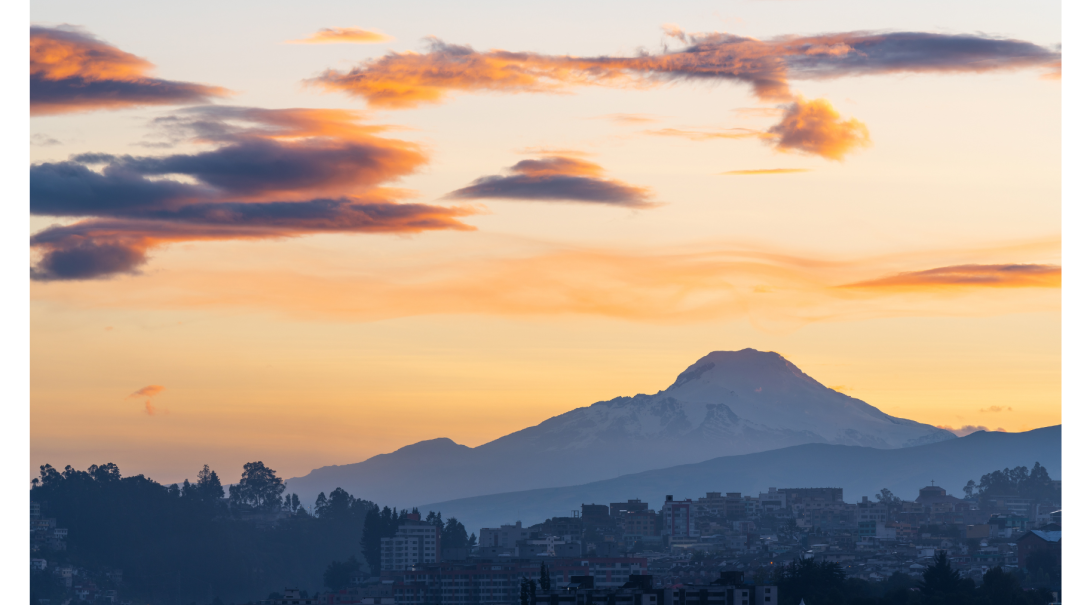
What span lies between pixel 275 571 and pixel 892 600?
56708mm

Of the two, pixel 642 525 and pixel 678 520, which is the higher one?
pixel 678 520

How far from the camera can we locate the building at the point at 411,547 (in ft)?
241

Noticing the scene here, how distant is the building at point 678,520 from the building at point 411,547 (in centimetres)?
2449

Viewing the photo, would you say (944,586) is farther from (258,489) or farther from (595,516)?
(258,489)

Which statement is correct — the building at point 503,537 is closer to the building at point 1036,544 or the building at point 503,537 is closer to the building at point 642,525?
the building at point 642,525

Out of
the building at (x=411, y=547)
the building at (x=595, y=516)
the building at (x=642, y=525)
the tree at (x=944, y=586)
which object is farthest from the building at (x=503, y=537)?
the tree at (x=944, y=586)

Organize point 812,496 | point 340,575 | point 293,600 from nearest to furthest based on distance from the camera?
point 293,600
point 340,575
point 812,496

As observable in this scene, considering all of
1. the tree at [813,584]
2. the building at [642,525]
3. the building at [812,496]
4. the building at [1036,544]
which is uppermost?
the building at [1036,544]

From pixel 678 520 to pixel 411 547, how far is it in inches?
1113

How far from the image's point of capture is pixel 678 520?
314 ft

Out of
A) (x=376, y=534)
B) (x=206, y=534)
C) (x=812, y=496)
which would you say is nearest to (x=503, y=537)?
(x=376, y=534)

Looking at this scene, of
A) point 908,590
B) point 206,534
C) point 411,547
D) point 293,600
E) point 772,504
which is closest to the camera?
point 908,590
